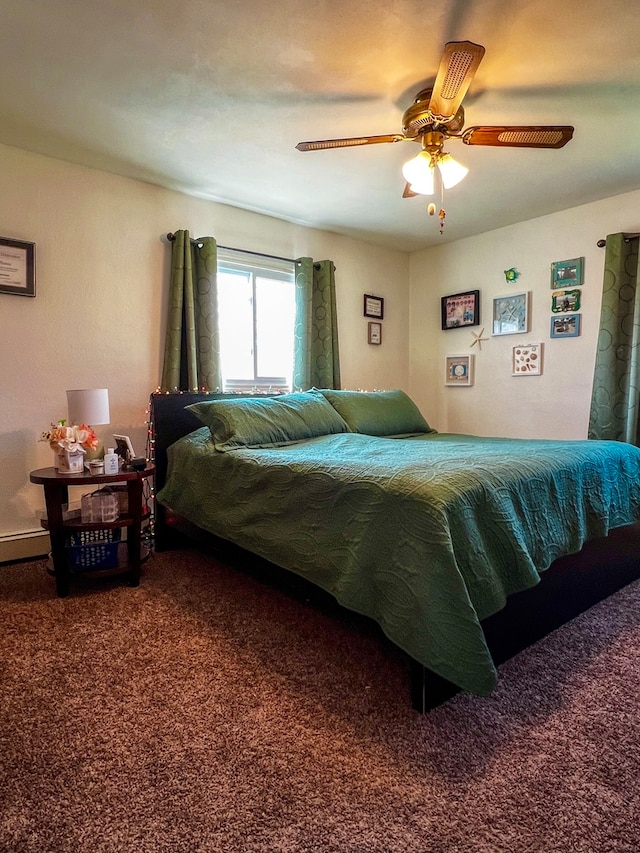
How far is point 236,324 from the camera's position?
355 cm

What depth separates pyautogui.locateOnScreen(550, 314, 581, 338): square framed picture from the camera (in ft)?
11.4

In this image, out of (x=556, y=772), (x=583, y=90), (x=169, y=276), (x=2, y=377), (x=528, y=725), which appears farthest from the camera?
(x=169, y=276)

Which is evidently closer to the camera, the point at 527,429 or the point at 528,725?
the point at 528,725

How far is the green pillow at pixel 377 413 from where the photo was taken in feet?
10.2

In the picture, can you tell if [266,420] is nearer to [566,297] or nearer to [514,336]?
[514,336]

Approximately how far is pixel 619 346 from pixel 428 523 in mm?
2713

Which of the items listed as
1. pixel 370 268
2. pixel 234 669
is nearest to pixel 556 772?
pixel 234 669

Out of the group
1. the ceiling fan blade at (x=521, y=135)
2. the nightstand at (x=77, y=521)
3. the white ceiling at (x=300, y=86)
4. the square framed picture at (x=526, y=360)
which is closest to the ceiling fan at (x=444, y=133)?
the ceiling fan blade at (x=521, y=135)

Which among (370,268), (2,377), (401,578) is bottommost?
(401,578)

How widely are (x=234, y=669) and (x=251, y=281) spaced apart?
2.84 m

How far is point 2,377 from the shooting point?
259 cm

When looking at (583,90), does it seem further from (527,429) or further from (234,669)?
(234,669)

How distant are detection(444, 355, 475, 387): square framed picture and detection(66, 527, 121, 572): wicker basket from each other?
316 cm

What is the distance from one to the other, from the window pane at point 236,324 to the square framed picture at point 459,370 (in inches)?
74.5
